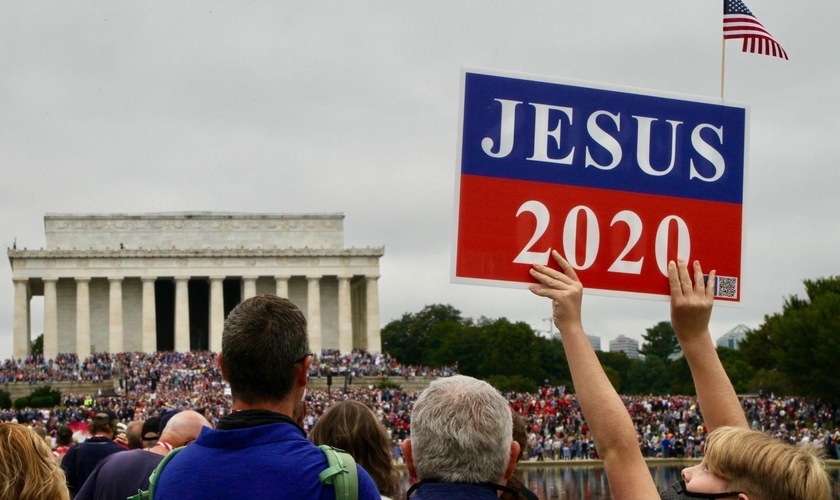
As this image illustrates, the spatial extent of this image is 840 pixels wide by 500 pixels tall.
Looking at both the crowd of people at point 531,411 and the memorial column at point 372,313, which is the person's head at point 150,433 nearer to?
the crowd of people at point 531,411

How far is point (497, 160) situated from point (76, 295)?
4017 inches

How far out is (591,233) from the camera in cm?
653

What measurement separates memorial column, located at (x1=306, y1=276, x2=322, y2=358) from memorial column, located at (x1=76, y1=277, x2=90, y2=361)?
17683 mm

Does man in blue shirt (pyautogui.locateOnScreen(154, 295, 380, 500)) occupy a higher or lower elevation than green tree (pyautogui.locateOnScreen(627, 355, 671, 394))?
higher

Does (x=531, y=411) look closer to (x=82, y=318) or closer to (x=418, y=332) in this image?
(x=82, y=318)

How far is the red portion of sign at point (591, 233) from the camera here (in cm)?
632

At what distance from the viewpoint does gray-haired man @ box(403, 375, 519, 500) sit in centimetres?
518

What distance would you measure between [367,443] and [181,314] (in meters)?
98.6

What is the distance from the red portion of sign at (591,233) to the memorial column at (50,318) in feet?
330

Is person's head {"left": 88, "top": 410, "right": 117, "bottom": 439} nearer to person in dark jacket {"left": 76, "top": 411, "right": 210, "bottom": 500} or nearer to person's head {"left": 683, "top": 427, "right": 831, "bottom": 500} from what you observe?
person in dark jacket {"left": 76, "top": 411, "right": 210, "bottom": 500}

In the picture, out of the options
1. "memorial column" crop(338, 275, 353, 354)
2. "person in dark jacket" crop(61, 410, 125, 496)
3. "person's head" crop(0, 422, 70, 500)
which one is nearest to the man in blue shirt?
"person's head" crop(0, 422, 70, 500)

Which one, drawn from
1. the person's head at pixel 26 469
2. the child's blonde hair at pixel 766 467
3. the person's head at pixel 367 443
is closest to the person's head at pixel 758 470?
the child's blonde hair at pixel 766 467

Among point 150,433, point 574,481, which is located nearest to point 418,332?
point 574,481

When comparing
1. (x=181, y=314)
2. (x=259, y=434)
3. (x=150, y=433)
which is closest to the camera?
(x=259, y=434)
